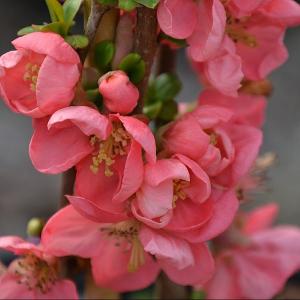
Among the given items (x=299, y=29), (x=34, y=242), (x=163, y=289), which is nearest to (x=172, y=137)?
(x=34, y=242)

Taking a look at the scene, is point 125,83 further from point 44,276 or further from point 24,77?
point 44,276

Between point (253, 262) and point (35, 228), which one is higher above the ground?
point (35, 228)

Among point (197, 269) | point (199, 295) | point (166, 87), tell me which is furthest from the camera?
point (199, 295)

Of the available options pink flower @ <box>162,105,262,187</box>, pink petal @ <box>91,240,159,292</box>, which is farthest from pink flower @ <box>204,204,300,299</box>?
pink flower @ <box>162,105,262,187</box>

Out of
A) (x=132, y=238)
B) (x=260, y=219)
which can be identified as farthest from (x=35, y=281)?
(x=260, y=219)

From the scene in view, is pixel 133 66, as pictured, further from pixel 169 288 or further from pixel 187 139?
pixel 169 288
